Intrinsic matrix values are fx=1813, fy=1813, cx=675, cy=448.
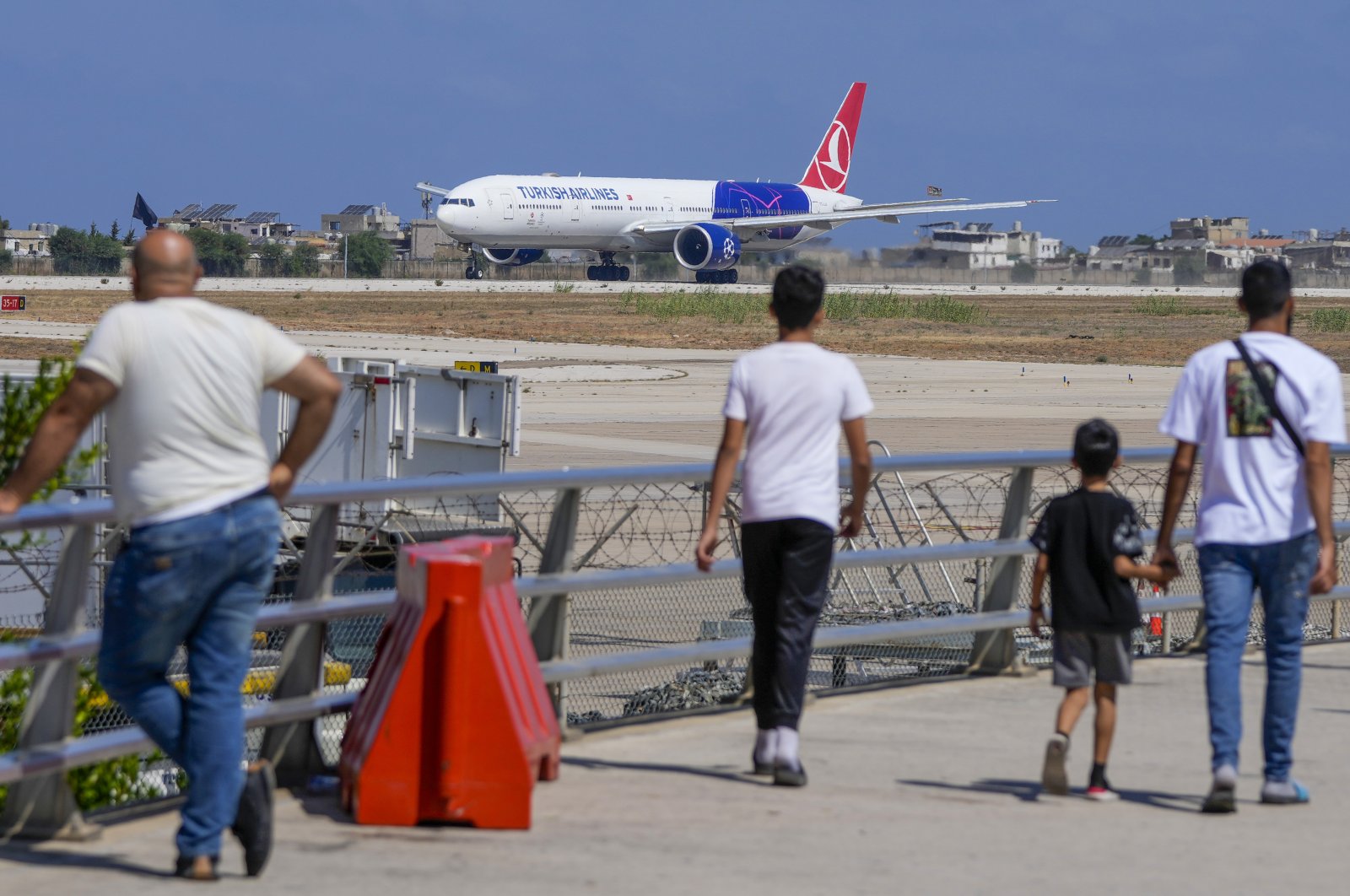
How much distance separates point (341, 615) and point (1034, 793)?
2.46m

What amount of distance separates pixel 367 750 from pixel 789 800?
145 centimetres

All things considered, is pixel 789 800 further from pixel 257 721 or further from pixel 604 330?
pixel 604 330

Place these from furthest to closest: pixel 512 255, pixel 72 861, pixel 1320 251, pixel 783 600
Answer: pixel 1320 251
pixel 512 255
pixel 783 600
pixel 72 861

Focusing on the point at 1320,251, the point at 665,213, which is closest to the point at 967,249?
the point at 665,213

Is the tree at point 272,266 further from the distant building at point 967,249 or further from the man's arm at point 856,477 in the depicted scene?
the man's arm at point 856,477

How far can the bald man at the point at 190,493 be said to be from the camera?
15.4ft

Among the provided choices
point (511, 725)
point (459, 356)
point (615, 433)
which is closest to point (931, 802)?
point (511, 725)

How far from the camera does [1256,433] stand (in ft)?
19.2

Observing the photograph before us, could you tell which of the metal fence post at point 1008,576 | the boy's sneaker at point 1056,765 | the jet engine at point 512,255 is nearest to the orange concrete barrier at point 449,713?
the boy's sneaker at point 1056,765

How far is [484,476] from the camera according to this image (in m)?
6.38

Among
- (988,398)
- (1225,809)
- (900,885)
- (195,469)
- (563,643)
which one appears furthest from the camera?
(988,398)

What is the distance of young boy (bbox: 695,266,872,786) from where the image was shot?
6.06 m

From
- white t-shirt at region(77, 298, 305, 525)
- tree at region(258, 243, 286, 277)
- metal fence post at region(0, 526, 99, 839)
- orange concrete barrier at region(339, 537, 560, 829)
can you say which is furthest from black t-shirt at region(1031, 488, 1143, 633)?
tree at region(258, 243, 286, 277)

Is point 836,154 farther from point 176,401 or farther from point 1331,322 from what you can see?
point 176,401
